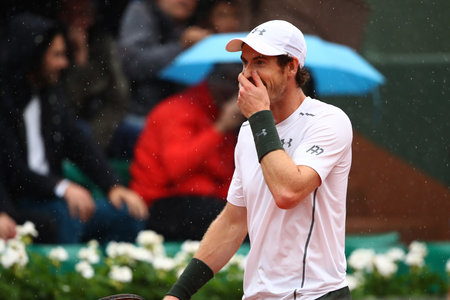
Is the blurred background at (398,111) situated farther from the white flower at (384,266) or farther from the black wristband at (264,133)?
the black wristband at (264,133)

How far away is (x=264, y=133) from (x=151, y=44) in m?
3.93

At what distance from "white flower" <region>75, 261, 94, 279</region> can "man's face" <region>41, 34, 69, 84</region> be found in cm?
149

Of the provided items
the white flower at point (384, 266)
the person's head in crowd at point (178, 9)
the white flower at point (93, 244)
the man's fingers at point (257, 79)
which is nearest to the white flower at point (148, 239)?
the white flower at point (93, 244)

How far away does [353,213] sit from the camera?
24.5 ft

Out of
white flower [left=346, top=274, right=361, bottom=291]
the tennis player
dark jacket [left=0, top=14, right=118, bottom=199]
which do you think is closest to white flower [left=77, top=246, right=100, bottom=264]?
dark jacket [left=0, top=14, right=118, bottom=199]

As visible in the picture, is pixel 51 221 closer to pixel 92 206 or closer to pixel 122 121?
pixel 92 206

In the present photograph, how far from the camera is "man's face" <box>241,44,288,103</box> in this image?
11.6 ft

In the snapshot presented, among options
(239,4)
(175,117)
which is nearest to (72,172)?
(175,117)

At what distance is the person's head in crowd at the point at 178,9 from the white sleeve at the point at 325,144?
383cm

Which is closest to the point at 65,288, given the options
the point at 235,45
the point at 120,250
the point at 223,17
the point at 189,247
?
the point at 120,250

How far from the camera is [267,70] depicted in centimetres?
356

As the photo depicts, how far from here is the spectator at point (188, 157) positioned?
21.5ft

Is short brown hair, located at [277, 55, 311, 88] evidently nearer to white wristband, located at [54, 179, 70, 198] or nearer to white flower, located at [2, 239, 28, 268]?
white flower, located at [2, 239, 28, 268]

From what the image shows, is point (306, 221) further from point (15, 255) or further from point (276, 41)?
point (15, 255)
